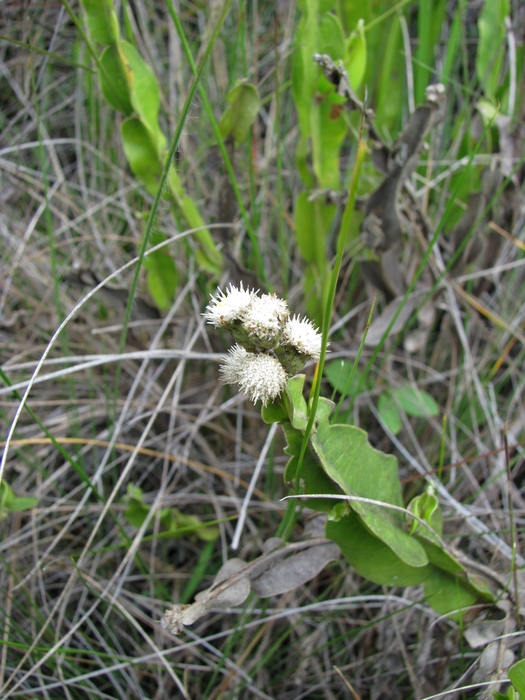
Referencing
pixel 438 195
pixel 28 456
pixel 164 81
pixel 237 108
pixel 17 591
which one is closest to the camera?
pixel 237 108

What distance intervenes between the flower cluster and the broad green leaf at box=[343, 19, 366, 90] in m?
0.87

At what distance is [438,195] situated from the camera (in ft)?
6.09

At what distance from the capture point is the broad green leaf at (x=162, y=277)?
1567 millimetres

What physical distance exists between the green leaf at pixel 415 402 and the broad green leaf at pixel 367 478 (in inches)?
21.6

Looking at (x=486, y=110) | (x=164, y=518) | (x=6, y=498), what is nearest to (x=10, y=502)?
(x=6, y=498)

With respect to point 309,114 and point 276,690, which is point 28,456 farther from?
point 309,114

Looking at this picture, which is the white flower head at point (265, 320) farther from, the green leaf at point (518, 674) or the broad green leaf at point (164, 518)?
the broad green leaf at point (164, 518)

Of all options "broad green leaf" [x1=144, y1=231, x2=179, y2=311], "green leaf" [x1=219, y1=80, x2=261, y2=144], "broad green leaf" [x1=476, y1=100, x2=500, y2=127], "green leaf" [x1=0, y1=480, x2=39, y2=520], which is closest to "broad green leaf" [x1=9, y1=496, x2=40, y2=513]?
"green leaf" [x1=0, y1=480, x2=39, y2=520]

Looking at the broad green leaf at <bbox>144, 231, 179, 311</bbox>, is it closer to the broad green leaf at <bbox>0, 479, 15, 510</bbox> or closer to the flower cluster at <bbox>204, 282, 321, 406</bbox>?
the broad green leaf at <bbox>0, 479, 15, 510</bbox>

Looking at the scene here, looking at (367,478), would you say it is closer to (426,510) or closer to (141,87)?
(426,510)

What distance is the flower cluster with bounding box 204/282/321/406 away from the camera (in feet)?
2.43

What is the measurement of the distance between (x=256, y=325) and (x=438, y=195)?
4.30 ft

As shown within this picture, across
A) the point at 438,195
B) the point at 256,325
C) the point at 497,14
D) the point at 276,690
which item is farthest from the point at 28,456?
the point at 497,14

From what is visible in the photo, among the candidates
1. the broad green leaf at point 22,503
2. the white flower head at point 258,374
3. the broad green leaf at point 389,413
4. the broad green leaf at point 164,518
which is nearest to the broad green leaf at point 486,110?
the broad green leaf at point 389,413
